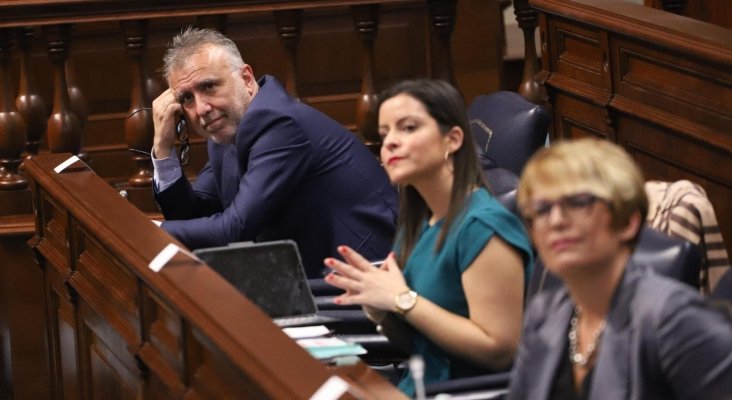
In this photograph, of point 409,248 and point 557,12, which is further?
point 557,12

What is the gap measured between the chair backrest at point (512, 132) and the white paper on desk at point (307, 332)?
0.83 meters

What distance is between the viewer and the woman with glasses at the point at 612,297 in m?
1.94

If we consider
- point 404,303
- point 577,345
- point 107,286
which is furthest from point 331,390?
point 107,286

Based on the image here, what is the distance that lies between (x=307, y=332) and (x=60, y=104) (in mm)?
2166

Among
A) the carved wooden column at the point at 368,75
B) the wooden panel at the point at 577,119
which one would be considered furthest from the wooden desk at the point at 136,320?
the wooden panel at the point at 577,119

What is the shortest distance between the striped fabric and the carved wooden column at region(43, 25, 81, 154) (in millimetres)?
2541

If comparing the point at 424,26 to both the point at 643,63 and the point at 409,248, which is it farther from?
the point at 409,248

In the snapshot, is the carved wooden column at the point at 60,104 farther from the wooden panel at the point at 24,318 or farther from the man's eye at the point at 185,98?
the man's eye at the point at 185,98

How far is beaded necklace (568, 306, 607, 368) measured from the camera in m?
2.09

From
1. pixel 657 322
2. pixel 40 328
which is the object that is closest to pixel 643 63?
pixel 657 322

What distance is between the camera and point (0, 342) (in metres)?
4.93

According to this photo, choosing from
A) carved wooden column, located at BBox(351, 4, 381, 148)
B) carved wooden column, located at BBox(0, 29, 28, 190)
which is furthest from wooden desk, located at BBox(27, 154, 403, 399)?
carved wooden column, located at BBox(351, 4, 381, 148)

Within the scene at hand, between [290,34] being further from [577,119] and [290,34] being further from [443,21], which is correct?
[577,119]

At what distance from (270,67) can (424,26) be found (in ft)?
2.13
